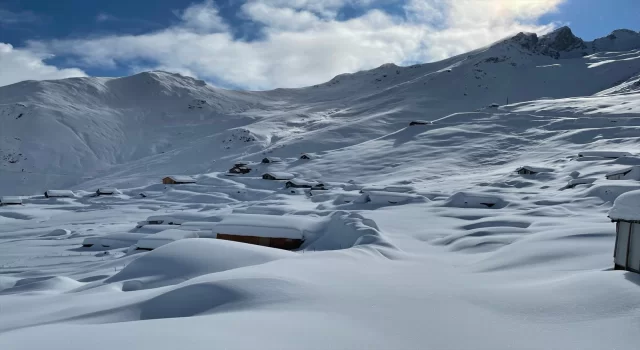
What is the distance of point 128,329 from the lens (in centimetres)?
429

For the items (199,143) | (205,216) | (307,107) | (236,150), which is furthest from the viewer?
(307,107)

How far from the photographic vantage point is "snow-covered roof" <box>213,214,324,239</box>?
55.5ft

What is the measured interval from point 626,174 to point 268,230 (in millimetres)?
22793

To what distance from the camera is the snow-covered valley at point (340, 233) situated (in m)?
4.76

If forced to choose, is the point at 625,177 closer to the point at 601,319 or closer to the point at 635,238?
the point at 635,238

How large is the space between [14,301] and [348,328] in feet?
21.9

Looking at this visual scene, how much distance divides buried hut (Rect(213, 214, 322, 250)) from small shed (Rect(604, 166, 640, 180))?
20312mm

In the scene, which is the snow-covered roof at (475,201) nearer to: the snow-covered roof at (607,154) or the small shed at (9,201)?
the snow-covered roof at (607,154)

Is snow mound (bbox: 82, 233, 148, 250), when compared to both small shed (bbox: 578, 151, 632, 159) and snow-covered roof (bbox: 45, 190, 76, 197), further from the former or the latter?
small shed (bbox: 578, 151, 632, 159)

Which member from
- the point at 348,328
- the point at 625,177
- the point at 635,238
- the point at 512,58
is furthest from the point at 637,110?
the point at 512,58

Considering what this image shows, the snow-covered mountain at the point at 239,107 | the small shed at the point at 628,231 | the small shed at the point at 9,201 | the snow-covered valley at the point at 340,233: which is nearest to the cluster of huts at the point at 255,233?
the snow-covered valley at the point at 340,233

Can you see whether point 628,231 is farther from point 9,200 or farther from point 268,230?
point 9,200

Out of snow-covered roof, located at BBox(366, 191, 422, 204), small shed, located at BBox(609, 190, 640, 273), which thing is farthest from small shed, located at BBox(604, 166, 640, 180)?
small shed, located at BBox(609, 190, 640, 273)

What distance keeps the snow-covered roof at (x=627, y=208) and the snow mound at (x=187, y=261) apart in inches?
259
